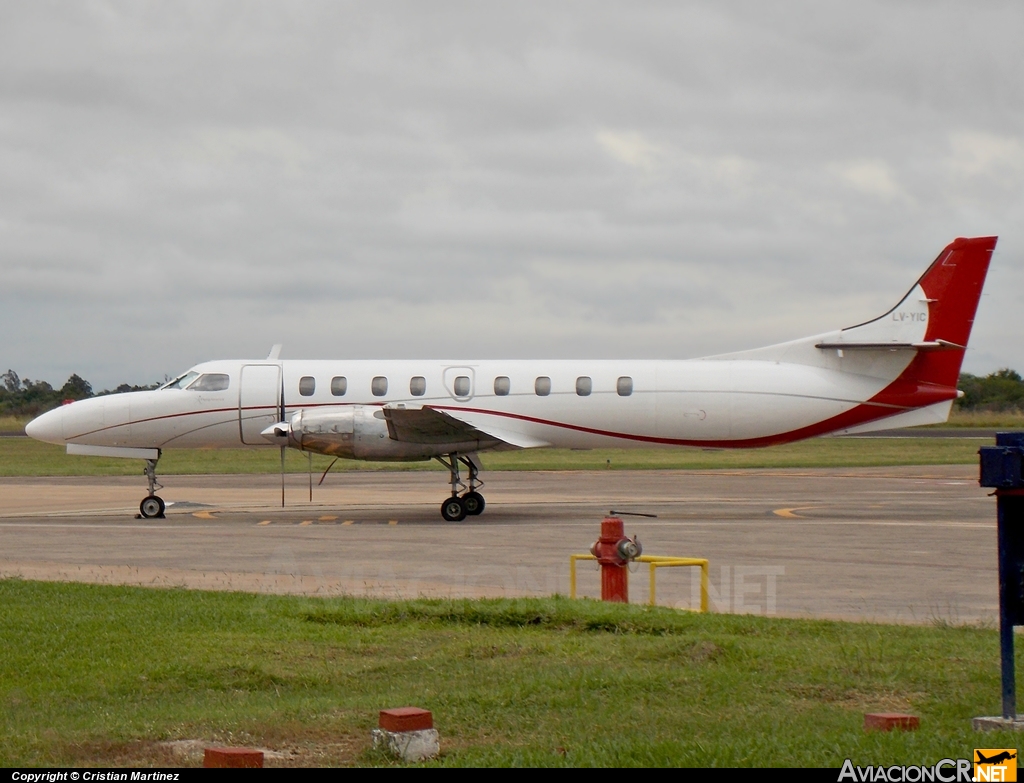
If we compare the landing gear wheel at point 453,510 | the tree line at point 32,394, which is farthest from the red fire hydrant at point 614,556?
the tree line at point 32,394

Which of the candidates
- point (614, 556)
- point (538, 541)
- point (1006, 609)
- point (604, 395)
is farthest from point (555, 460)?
point (1006, 609)

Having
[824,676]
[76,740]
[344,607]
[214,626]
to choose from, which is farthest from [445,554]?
[76,740]

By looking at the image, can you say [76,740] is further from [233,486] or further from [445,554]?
[233,486]

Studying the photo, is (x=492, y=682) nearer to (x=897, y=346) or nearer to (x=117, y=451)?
(x=897, y=346)

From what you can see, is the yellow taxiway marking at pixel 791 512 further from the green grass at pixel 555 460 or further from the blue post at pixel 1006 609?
the green grass at pixel 555 460

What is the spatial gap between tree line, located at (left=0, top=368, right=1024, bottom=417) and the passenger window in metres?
65.9

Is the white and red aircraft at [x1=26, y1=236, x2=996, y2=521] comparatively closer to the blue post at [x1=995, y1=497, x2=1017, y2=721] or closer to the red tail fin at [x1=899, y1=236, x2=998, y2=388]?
the red tail fin at [x1=899, y1=236, x2=998, y2=388]

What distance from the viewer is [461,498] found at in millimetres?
24500

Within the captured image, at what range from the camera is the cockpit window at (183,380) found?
1027 inches

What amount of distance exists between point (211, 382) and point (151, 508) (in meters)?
3.10

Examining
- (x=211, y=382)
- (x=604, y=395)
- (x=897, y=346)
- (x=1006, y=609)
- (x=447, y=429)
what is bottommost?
(x=1006, y=609)

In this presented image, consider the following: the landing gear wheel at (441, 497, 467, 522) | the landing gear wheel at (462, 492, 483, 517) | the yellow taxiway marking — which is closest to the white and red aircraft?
the landing gear wheel at (462, 492, 483, 517)

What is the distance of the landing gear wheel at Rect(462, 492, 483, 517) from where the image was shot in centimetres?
2505

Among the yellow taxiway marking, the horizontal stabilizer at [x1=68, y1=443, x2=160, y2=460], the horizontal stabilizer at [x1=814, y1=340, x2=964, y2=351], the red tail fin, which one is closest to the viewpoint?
the yellow taxiway marking
